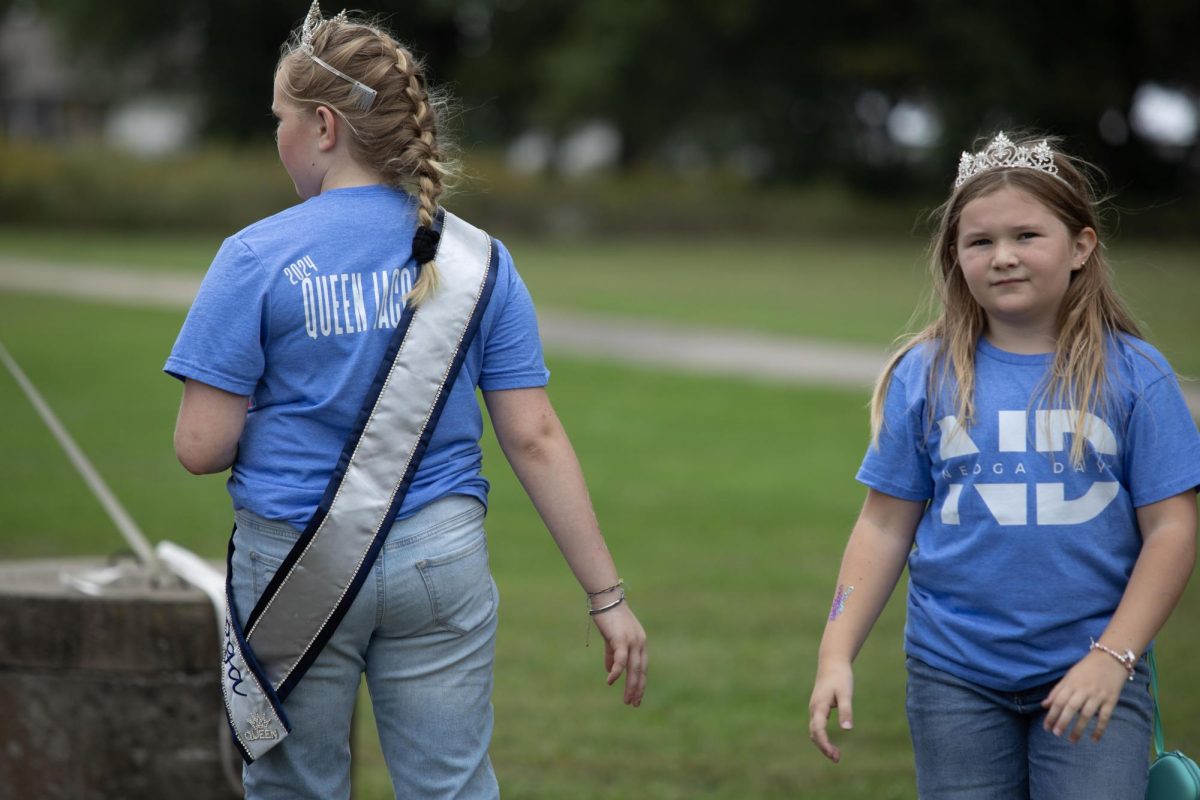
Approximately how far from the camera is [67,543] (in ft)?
26.2

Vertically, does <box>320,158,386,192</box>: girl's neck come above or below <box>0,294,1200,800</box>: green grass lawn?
above

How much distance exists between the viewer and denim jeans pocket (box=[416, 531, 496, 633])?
2.51m

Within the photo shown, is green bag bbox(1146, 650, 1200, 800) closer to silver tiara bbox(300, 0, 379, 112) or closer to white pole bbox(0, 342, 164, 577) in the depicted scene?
silver tiara bbox(300, 0, 379, 112)

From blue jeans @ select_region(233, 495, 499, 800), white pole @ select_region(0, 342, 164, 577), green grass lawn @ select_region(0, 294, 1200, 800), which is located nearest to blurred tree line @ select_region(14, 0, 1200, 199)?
green grass lawn @ select_region(0, 294, 1200, 800)

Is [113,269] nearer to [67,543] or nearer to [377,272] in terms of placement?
[67,543]

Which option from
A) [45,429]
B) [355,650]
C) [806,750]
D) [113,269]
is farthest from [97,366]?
[355,650]

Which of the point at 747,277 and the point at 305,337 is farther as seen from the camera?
the point at 747,277

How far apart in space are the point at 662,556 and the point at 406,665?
540 cm

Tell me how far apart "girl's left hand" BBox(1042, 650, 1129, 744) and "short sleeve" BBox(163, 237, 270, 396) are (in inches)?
55.6

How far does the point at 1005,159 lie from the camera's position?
8.93 feet

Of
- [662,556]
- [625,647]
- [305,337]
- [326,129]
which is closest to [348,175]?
[326,129]

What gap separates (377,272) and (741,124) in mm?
53975

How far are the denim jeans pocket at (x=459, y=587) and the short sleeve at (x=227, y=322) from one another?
0.45 meters

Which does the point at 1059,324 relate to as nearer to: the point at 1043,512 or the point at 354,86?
the point at 1043,512
